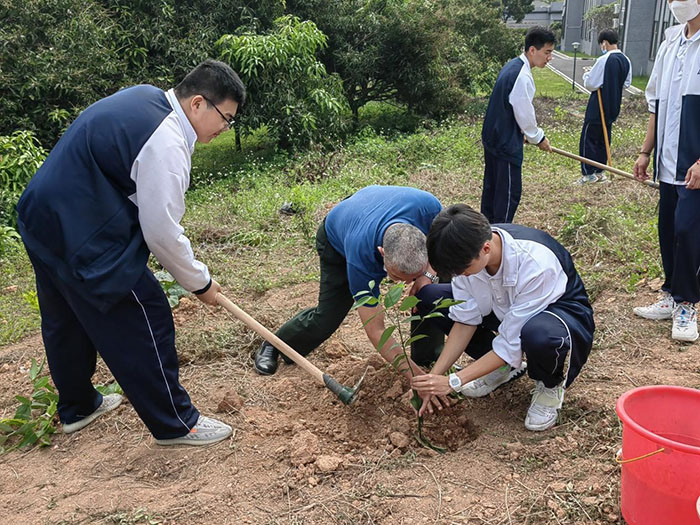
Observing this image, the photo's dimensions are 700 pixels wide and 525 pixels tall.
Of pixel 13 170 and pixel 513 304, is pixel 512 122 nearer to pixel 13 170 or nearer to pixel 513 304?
pixel 513 304

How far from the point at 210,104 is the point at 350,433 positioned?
150 centimetres

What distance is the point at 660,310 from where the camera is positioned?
11.6 ft

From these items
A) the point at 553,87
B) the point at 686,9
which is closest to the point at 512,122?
the point at 686,9

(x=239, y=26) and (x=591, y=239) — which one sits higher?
(x=239, y=26)

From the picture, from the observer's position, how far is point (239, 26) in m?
9.20

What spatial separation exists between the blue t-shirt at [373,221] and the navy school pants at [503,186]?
92.7 inches

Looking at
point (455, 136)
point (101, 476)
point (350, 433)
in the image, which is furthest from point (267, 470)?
point (455, 136)

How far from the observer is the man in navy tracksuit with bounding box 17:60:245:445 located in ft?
7.23

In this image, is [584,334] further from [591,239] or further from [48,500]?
[591,239]

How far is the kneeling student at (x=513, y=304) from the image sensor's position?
2.20 metres

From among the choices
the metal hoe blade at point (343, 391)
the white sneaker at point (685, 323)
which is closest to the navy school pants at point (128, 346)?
the metal hoe blade at point (343, 391)

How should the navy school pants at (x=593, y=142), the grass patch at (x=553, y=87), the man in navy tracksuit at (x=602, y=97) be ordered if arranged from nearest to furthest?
the man in navy tracksuit at (x=602, y=97) < the navy school pants at (x=593, y=142) < the grass patch at (x=553, y=87)

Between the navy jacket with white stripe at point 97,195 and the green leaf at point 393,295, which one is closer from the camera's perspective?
the navy jacket with white stripe at point 97,195

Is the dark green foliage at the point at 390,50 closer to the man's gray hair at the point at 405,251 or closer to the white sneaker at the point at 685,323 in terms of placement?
the white sneaker at the point at 685,323
